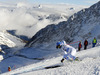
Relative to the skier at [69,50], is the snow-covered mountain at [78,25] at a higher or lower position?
higher

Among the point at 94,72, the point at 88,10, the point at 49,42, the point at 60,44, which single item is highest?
the point at 88,10

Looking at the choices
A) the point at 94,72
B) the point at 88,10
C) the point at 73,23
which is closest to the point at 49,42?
the point at 73,23

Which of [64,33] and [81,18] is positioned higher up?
[81,18]

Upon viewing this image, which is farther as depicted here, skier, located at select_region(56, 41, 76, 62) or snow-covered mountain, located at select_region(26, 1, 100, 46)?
snow-covered mountain, located at select_region(26, 1, 100, 46)

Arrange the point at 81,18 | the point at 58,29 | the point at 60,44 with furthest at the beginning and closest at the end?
1. the point at 58,29
2. the point at 81,18
3. the point at 60,44

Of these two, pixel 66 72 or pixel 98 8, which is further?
pixel 98 8

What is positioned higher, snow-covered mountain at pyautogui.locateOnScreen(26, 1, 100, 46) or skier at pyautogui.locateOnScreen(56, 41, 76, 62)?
snow-covered mountain at pyautogui.locateOnScreen(26, 1, 100, 46)

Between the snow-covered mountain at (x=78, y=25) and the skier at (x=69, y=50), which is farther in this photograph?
the snow-covered mountain at (x=78, y=25)

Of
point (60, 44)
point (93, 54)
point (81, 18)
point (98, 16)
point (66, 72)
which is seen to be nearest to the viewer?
point (66, 72)

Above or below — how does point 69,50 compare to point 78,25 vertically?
below

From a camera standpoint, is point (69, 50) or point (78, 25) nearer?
point (69, 50)

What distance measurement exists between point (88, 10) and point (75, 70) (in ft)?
259

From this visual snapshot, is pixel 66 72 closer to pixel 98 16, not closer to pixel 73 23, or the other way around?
pixel 98 16

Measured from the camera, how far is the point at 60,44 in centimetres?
1115
